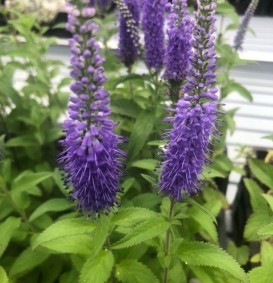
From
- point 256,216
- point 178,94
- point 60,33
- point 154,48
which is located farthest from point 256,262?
point 60,33

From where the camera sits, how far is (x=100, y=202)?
0.82 m

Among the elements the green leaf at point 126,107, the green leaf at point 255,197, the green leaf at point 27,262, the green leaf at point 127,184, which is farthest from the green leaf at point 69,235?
the green leaf at point 255,197

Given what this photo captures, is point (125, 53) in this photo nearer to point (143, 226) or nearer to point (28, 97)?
point (28, 97)

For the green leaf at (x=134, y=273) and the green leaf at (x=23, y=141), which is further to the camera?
the green leaf at (x=23, y=141)

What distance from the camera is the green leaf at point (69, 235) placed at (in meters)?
0.85

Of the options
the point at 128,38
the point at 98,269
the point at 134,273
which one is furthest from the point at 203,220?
the point at 128,38

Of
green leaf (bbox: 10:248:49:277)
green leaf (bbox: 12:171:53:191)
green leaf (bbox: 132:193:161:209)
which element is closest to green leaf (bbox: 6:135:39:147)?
green leaf (bbox: 12:171:53:191)

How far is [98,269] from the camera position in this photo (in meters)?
0.87

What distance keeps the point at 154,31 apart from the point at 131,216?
0.53m

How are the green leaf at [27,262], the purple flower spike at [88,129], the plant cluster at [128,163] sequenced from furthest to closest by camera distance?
the green leaf at [27,262] → the plant cluster at [128,163] → the purple flower spike at [88,129]

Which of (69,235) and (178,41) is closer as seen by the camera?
(69,235)

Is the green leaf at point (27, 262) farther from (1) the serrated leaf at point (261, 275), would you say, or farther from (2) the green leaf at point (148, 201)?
(1) the serrated leaf at point (261, 275)

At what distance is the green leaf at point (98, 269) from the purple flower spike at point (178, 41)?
478 millimetres

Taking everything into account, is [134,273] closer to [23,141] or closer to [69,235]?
[69,235]
